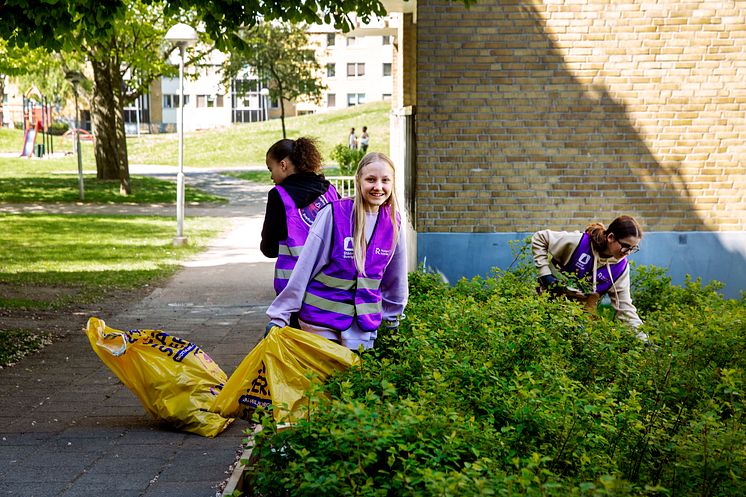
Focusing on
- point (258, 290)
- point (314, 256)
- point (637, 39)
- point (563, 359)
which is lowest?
point (258, 290)

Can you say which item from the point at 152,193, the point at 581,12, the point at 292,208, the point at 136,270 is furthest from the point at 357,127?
the point at 292,208

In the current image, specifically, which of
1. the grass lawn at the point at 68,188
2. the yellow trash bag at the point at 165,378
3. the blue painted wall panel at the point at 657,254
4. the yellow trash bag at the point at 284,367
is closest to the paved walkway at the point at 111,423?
the yellow trash bag at the point at 165,378

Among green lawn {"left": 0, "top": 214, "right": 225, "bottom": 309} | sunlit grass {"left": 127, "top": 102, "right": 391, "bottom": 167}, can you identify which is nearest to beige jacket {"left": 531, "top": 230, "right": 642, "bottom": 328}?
green lawn {"left": 0, "top": 214, "right": 225, "bottom": 309}

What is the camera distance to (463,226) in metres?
11.4

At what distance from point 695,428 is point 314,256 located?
2.19 meters

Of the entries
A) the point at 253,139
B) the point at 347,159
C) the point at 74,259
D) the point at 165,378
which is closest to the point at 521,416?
the point at 165,378

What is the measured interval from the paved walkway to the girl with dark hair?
1.12 m

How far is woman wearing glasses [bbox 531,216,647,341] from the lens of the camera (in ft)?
23.8

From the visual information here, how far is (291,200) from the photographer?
6.11m

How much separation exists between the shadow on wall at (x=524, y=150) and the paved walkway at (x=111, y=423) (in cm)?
272

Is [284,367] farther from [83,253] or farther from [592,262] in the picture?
[83,253]

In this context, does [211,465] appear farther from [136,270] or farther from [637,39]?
[136,270]

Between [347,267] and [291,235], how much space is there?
32.1 inches

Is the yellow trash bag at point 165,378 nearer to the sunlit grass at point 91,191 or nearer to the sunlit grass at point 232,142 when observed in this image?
the sunlit grass at point 91,191
